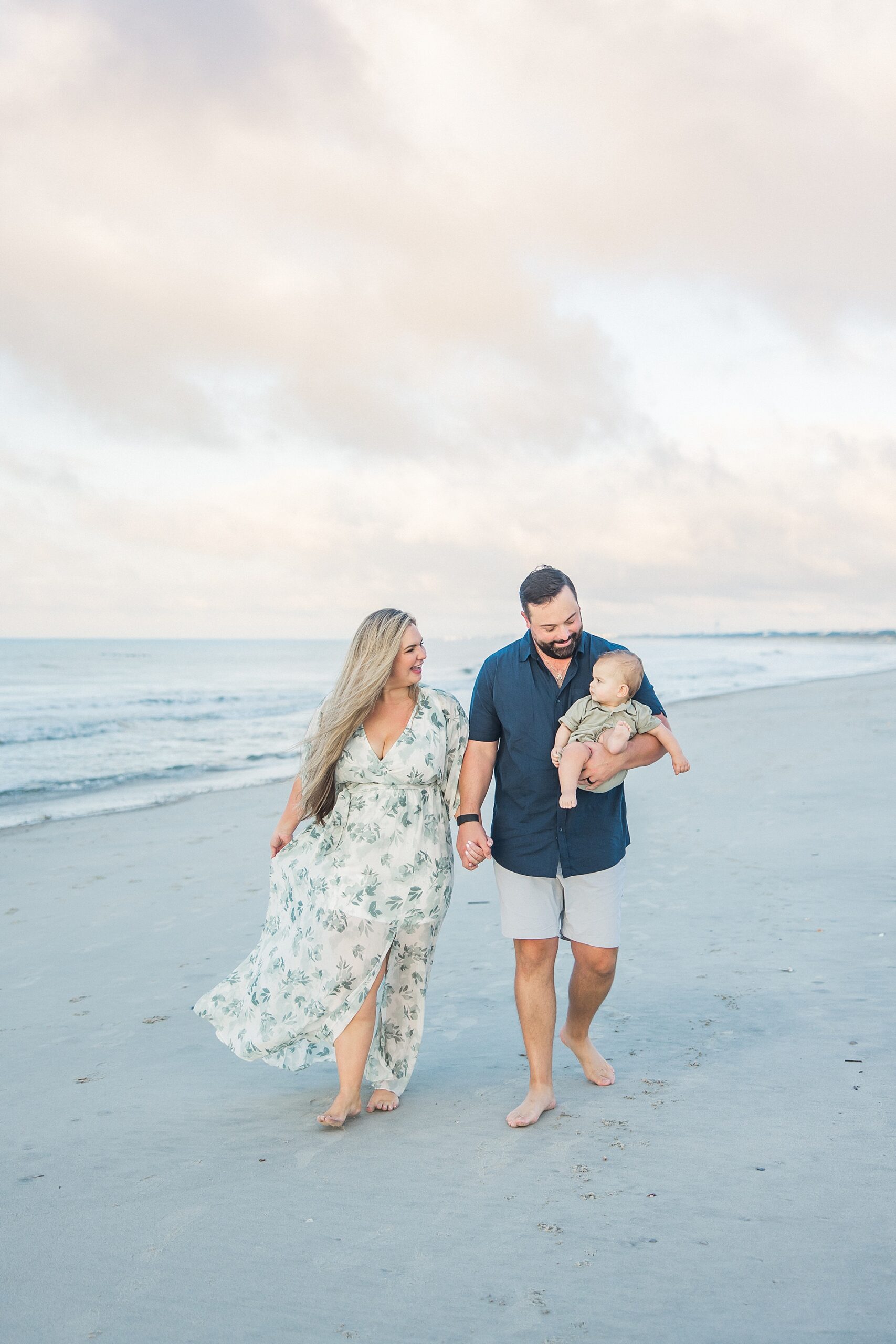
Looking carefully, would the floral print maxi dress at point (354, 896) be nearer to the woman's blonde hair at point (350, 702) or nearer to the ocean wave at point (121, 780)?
the woman's blonde hair at point (350, 702)

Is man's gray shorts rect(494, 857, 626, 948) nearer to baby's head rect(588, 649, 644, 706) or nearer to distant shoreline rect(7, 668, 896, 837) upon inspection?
baby's head rect(588, 649, 644, 706)

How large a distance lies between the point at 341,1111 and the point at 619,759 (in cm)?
160

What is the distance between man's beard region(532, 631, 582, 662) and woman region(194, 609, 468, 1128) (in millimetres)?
423

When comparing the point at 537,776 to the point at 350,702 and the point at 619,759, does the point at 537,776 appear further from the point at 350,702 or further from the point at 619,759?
the point at 350,702

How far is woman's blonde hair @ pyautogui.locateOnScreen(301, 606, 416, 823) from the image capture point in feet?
11.3

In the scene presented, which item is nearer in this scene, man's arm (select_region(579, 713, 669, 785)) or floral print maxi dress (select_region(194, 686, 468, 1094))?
man's arm (select_region(579, 713, 669, 785))

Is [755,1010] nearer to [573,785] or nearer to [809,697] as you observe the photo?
[573,785]

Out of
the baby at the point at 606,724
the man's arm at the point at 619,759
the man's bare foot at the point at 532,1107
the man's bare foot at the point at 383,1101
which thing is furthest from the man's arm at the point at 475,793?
the man's bare foot at the point at 383,1101

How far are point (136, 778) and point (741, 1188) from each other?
1236 centimetres

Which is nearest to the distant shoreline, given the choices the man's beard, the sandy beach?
the sandy beach

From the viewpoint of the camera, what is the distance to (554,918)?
353 centimetres

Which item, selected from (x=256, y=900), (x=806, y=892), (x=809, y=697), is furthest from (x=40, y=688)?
(x=806, y=892)

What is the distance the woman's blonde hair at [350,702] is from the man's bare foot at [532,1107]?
121cm

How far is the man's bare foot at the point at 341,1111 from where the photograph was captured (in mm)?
3477
